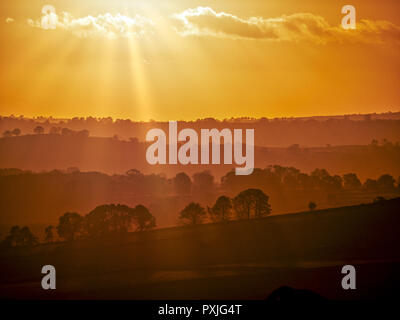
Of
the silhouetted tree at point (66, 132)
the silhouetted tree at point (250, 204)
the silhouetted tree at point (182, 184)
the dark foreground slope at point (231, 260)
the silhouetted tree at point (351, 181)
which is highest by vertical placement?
the silhouetted tree at point (66, 132)

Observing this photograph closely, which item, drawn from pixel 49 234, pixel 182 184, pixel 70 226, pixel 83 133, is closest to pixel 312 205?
pixel 182 184

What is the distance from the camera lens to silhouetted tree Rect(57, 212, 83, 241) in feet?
88.2

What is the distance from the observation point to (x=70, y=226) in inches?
1110

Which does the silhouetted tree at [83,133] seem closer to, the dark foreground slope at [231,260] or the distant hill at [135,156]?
the distant hill at [135,156]

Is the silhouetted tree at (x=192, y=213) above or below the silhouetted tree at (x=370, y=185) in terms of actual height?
below

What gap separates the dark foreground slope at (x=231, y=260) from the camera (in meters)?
19.7

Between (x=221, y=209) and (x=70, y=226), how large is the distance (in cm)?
741

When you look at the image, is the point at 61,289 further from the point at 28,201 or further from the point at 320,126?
the point at 320,126

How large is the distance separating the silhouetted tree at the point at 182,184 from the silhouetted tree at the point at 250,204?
3.01m

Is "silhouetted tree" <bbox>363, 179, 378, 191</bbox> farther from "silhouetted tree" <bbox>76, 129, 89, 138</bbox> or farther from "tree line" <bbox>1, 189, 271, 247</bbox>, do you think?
"silhouetted tree" <bbox>76, 129, 89, 138</bbox>

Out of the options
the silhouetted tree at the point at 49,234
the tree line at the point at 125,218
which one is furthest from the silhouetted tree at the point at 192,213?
the silhouetted tree at the point at 49,234

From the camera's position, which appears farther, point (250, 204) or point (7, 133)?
point (7, 133)

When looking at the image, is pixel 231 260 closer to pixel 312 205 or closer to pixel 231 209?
pixel 231 209

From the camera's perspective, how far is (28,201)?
3256 centimetres
